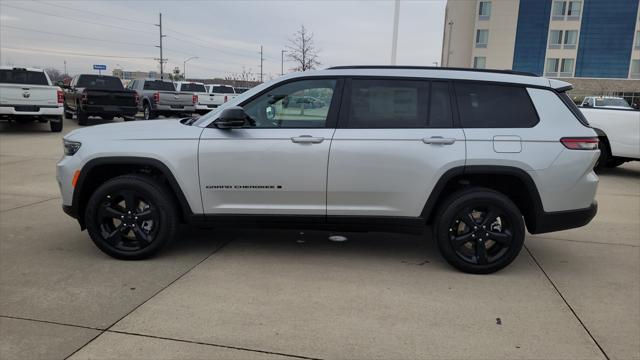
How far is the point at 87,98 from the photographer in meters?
17.0

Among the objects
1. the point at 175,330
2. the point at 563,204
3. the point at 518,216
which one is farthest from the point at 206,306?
the point at 563,204

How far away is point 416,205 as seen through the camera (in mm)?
4340

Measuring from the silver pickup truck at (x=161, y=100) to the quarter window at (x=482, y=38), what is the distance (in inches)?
1851

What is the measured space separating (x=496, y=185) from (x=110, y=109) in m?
15.9

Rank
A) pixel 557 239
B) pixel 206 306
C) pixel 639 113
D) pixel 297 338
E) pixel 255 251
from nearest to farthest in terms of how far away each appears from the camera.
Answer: pixel 297 338 < pixel 206 306 < pixel 255 251 < pixel 557 239 < pixel 639 113

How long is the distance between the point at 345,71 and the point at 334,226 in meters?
1.44

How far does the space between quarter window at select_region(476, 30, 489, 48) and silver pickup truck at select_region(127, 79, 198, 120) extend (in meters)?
47.0

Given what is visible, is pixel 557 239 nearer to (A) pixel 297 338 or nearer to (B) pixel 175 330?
(A) pixel 297 338

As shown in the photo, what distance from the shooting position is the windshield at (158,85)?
873 inches

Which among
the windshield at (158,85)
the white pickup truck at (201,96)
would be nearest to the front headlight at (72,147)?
the windshield at (158,85)

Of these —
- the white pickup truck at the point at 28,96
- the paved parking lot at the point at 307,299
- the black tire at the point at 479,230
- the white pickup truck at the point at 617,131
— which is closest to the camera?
the paved parking lot at the point at 307,299

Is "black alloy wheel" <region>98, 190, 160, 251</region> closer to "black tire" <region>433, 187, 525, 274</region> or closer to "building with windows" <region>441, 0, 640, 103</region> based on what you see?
"black tire" <region>433, 187, 525, 274</region>

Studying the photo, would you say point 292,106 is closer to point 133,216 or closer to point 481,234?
point 133,216

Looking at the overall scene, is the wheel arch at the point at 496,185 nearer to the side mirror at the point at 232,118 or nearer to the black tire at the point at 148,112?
the side mirror at the point at 232,118
